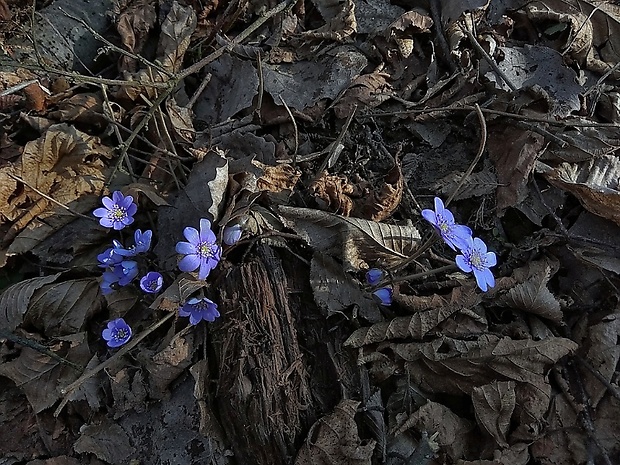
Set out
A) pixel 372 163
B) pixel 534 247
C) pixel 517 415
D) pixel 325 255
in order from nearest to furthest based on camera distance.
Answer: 1. pixel 517 415
2. pixel 325 255
3. pixel 534 247
4. pixel 372 163

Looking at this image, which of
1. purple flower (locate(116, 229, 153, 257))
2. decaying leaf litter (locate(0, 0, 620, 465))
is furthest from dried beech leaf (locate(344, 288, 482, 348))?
purple flower (locate(116, 229, 153, 257))

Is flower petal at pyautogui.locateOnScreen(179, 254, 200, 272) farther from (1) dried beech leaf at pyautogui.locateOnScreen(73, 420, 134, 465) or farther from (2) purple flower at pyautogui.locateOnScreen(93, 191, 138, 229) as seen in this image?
(1) dried beech leaf at pyautogui.locateOnScreen(73, 420, 134, 465)

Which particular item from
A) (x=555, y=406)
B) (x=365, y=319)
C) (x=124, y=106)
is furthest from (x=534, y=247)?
(x=124, y=106)

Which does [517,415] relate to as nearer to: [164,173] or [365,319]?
[365,319]

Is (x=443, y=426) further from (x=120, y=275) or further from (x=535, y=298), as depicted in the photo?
(x=120, y=275)

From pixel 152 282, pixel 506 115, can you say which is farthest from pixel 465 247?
pixel 152 282

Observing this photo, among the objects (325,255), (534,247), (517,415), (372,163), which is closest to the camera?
(517,415)
